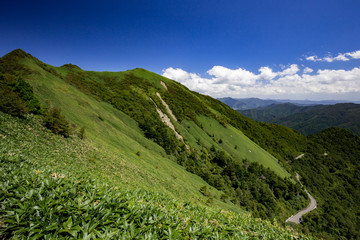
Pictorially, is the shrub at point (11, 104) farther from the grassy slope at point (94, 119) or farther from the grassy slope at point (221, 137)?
the grassy slope at point (221, 137)

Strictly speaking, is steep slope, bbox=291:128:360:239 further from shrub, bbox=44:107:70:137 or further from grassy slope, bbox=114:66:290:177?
shrub, bbox=44:107:70:137

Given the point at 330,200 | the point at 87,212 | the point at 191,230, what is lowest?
the point at 330,200

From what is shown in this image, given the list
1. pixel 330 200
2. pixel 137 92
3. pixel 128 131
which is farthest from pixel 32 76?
pixel 330 200

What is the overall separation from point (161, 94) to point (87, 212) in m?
85.6

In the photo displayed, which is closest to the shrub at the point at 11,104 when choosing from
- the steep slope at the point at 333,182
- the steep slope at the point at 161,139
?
the steep slope at the point at 161,139

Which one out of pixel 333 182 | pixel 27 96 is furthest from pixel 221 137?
pixel 333 182

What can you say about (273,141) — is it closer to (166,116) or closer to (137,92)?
(166,116)

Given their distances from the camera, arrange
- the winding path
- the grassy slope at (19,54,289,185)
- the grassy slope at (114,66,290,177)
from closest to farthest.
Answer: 1. the grassy slope at (19,54,289,185)
2. the grassy slope at (114,66,290,177)
3. the winding path

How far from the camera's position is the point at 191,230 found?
5215 mm

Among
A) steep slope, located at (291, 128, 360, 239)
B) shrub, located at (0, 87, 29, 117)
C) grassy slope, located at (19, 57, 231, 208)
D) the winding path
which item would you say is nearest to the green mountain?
shrub, located at (0, 87, 29, 117)

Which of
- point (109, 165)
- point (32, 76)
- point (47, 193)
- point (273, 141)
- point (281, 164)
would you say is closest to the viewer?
point (47, 193)

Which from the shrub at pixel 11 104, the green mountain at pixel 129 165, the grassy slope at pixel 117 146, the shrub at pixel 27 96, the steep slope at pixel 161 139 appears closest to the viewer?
the green mountain at pixel 129 165

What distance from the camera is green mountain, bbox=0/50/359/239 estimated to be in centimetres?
428

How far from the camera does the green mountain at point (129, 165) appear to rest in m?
4.28
